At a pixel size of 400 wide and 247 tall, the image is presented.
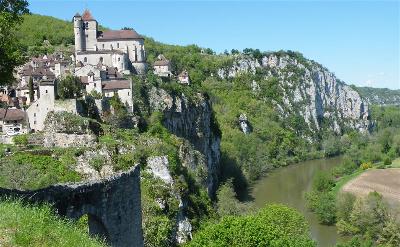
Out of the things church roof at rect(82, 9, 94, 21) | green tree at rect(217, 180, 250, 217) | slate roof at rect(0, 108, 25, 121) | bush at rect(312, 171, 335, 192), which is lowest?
bush at rect(312, 171, 335, 192)

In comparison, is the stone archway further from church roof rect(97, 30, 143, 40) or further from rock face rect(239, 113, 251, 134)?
rock face rect(239, 113, 251, 134)

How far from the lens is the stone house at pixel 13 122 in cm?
4344

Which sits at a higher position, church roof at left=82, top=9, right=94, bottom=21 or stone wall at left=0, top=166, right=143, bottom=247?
church roof at left=82, top=9, right=94, bottom=21

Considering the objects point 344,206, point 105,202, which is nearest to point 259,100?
point 344,206

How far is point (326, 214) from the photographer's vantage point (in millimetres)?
55375

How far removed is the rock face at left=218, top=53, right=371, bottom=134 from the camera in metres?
153

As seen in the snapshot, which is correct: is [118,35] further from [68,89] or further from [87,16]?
[68,89]

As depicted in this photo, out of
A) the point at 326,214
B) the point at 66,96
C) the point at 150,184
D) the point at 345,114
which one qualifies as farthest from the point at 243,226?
the point at 345,114

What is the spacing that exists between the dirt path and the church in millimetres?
33277

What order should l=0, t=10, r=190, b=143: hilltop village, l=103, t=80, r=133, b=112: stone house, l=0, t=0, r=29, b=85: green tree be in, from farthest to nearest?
l=103, t=80, r=133, b=112: stone house < l=0, t=10, r=190, b=143: hilltop village < l=0, t=0, r=29, b=85: green tree

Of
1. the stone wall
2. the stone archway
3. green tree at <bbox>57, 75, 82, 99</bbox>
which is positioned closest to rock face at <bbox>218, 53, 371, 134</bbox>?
green tree at <bbox>57, 75, 82, 99</bbox>

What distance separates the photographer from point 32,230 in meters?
10.1

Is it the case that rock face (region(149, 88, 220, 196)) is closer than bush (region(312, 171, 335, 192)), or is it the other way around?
rock face (region(149, 88, 220, 196))

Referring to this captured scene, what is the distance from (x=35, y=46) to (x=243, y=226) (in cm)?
6740
